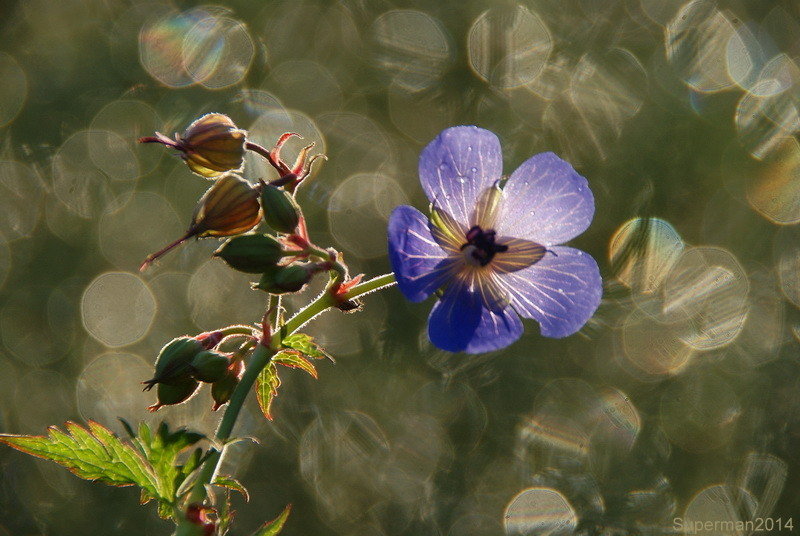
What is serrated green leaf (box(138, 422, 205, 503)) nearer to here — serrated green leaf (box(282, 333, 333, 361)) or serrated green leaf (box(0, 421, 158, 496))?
serrated green leaf (box(0, 421, 158, 496))

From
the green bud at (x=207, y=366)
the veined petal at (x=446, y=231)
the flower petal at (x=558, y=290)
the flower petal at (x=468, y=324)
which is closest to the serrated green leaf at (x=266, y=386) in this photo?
the green bud at (x=207, y=366)

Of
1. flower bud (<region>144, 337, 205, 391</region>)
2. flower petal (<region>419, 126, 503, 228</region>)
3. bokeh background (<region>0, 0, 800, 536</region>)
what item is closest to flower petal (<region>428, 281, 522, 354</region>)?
flower petal (<region>419, 126, 503, 228</region>)

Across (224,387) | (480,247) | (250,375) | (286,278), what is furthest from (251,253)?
(480,247)

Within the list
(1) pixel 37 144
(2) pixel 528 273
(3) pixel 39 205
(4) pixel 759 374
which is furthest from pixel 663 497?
(3) pixel 39 205

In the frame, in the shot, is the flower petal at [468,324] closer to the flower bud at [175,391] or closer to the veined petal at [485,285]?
the veined petal at [485,285]

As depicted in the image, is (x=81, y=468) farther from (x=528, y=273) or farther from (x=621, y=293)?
(x=621, y=293)

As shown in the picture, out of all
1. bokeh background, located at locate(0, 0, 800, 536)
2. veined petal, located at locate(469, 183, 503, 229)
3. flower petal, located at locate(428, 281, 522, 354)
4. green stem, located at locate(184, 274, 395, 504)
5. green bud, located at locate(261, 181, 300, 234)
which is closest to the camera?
green stem, located at locate(184, 274, 395, 504)

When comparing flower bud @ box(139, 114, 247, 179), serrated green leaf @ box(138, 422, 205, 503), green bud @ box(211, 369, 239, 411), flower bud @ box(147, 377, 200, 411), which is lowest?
serrated green leaf @ box(138, 422, 205, 503)
